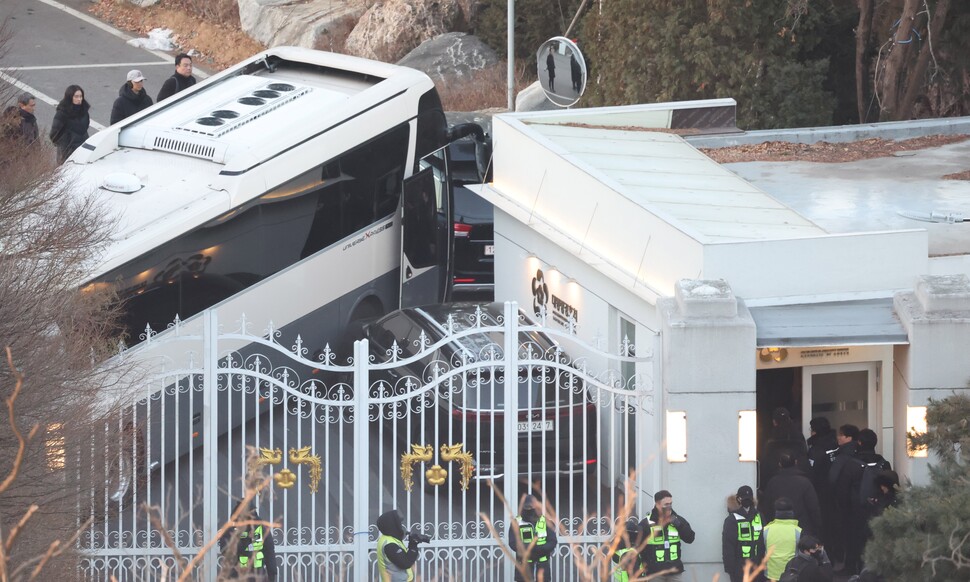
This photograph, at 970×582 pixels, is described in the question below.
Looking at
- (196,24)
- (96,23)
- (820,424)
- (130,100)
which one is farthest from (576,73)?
(96,23)

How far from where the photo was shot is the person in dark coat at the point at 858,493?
40.8 ft

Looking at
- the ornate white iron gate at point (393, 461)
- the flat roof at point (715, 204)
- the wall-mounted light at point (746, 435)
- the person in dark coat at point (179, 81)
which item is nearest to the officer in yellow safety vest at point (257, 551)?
the ornate white iron gate at point (393, 461)

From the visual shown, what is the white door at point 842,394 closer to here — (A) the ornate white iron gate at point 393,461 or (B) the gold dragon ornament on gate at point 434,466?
(A) the ornate white iron gate at point 393,461

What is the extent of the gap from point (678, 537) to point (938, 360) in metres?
2.48

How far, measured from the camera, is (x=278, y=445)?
15.8m

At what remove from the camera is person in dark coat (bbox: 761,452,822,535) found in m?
12.1

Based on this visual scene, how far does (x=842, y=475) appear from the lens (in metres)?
12.6

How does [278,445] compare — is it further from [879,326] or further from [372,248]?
[879,326]

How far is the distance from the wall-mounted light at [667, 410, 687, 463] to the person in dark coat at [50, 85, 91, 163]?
11.1 meters

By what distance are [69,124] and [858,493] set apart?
478 inches

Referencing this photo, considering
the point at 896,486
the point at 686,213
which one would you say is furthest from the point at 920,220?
the point at 896,486

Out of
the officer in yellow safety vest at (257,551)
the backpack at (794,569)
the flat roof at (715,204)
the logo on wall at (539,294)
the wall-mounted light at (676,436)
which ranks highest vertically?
the flat roof at (715,204)

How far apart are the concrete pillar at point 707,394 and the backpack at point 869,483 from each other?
109cm

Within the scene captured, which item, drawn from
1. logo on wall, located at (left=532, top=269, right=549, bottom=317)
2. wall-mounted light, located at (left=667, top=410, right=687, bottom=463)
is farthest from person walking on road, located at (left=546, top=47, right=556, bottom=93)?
wall-mounted light, located at (left=667, top=410, right=687, bottom=463)
